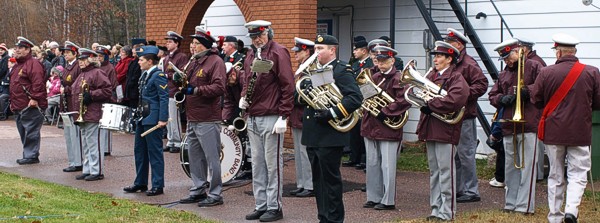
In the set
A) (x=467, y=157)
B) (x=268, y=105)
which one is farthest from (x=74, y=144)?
(x=467, y=157)

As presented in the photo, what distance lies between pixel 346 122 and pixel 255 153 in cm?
164

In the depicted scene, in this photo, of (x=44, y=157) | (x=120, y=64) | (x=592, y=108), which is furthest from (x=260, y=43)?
(x=120, y=64)

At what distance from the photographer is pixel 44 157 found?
49.7 ft

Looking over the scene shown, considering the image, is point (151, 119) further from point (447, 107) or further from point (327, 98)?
point (447, 107)

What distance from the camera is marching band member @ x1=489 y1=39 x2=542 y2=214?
982 cm

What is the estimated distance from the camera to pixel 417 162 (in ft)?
47.0

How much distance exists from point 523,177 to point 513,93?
38.0 inches

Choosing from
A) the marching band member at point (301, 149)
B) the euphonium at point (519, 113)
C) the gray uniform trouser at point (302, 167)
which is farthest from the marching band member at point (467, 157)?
the gray uniform trouser at point (302, 167)

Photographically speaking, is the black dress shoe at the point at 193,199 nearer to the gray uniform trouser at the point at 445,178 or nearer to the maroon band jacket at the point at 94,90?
the maroon band jacket at the point at 94,90

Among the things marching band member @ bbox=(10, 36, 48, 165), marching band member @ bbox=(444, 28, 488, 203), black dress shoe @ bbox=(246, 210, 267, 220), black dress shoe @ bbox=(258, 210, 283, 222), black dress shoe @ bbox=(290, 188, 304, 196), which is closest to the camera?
black dress shoe @ bbox=(258, 210, 283, 222)

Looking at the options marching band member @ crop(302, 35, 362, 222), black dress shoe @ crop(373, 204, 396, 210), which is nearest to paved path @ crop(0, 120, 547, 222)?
black dress shoe @ crop(373, 204, 396, 210)

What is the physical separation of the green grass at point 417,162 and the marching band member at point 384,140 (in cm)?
292

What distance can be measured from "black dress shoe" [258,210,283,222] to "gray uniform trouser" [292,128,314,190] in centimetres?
174

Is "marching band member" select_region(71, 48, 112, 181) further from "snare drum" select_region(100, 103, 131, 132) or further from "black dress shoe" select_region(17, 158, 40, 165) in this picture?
"black dress shoe" select_region(17, 158, 40, 165)
